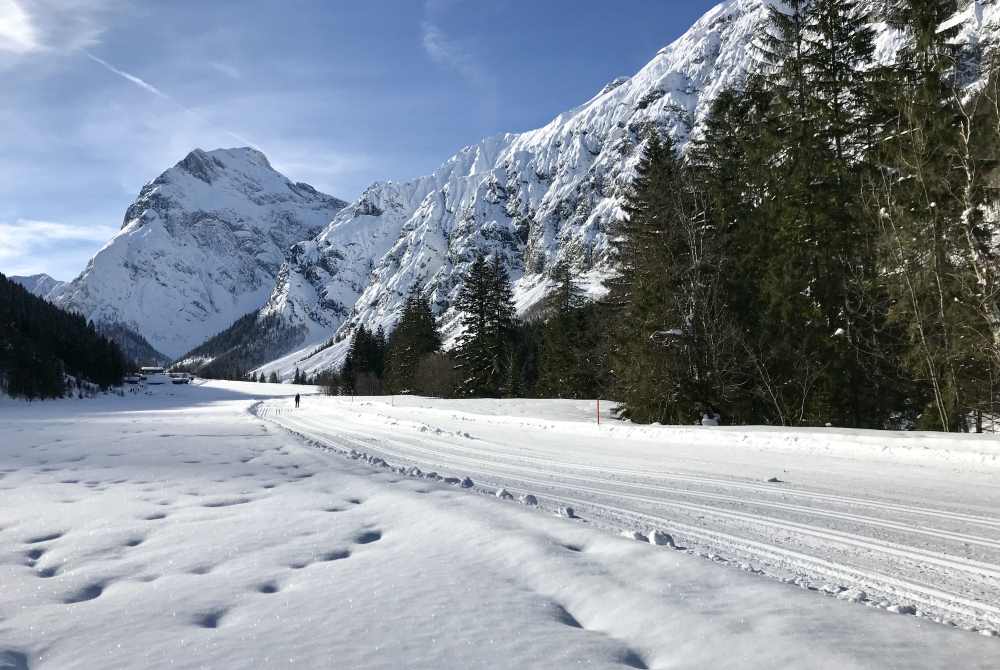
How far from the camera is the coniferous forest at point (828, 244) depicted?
1303 centimetres

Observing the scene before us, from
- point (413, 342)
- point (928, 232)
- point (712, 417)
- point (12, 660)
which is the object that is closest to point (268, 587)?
point (12, 660)

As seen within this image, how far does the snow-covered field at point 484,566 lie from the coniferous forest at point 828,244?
6.43 m

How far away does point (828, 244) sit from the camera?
56.3 feet

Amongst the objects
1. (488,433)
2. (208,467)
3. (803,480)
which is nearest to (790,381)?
(488,433)

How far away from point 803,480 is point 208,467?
8997 millimetres

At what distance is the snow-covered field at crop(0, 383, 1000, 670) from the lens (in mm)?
2420

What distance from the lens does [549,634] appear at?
2.54 m

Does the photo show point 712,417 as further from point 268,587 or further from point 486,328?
point 486,328

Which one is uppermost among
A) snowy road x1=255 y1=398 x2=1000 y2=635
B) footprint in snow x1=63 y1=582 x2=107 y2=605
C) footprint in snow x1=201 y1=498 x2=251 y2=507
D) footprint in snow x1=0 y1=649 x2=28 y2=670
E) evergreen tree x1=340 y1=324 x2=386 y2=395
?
evergreen tree x1=340 y1=324 x2=386 y2=395

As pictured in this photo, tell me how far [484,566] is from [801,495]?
15.5ft

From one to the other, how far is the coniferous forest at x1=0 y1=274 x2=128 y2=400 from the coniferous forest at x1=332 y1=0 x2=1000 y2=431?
77472 millimetres

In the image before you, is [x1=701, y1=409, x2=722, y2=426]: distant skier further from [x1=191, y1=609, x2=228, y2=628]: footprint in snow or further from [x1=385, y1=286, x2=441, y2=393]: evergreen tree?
[x1=385, y1=286, x2=441, y2=393]: evergreen tree

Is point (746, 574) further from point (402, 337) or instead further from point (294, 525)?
point (402, 337)

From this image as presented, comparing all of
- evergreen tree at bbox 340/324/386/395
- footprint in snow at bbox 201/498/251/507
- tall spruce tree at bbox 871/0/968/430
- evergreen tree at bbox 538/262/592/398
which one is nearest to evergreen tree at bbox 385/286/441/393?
evergreen tree at bbox 340/324/386/395
